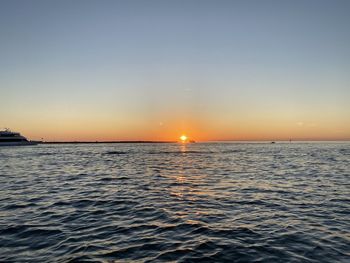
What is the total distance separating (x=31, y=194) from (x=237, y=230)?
1589 centimetres

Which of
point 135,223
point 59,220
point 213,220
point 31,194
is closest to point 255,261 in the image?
point 213,220

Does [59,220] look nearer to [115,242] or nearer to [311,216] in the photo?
[115,242]

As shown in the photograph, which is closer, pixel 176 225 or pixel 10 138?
pixel 176 225

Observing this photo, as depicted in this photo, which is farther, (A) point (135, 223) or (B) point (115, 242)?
(A) point (135, 223)

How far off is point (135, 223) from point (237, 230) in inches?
183

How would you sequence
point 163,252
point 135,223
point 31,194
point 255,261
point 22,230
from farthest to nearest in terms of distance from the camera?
point 31,194
point 135,223
point 22,230
point 163,252
point 255,261

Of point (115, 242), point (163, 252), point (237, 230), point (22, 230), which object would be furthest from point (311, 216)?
point (22, 230)

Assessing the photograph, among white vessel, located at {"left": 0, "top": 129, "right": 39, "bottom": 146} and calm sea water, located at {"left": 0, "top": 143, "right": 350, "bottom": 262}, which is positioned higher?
white vessel, located at {"left": 0, "top": 129, "right": 39, "bottom": 146}

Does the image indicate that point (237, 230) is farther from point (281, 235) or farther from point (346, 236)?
point (346, 236)

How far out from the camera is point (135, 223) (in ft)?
44.8

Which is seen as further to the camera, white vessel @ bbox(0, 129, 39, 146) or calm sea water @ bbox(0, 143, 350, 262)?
white vessel @ bbox(0, 129, 39, 146)

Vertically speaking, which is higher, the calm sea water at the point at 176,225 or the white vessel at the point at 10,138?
the white vessel at the point at 10,138

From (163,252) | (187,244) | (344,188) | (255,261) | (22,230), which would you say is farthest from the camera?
(344,188)

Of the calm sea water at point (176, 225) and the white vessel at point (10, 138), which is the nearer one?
the calm sea water at point (176, 225)
